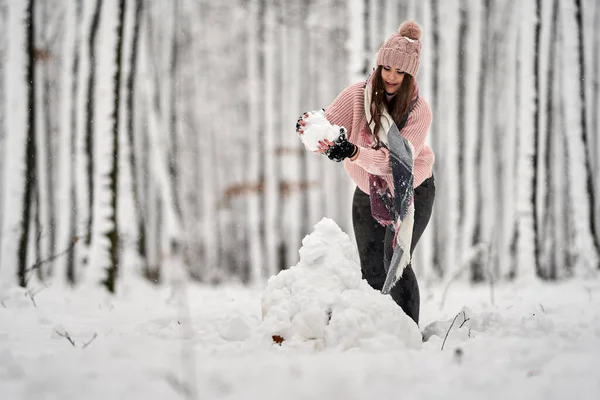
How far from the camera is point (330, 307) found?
2418 millimetres

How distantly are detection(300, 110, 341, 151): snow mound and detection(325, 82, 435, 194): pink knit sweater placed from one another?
27 centimetres

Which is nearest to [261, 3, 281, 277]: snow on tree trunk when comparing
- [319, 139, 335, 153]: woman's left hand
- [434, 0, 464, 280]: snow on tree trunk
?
[434, 0, 464, 280]: snow on tree trunk

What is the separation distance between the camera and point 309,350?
90.1 inches

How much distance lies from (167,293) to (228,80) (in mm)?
4558

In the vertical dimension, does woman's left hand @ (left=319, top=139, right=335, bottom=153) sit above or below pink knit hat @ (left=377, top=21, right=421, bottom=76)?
below

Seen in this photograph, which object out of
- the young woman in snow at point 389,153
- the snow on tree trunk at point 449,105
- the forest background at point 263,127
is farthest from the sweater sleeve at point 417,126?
the snow on tree trunk at point 449,105

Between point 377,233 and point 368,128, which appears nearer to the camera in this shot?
point 368,128

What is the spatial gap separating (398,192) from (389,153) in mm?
216

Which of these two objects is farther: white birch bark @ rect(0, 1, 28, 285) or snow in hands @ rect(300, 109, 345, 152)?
white birch bark @ rect(0, 1, 28, 285)

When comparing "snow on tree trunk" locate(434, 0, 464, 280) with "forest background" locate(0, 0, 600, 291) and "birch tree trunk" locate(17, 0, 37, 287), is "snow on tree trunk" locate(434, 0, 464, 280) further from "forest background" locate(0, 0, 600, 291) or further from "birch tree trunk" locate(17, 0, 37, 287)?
"birch tree trunk" locate(17, 0, 37, 287)

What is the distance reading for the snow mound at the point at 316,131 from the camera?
8.12 feet

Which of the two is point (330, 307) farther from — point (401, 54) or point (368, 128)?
Answer: point (401, 54)

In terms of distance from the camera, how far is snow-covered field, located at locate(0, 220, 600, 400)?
4.96 ft

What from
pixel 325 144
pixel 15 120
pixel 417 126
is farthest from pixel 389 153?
pixel 15 120
